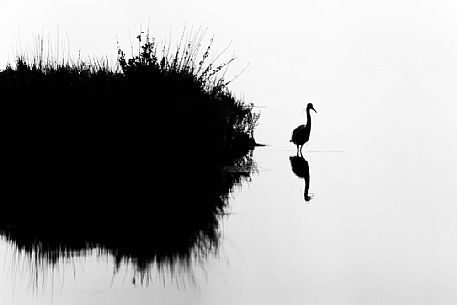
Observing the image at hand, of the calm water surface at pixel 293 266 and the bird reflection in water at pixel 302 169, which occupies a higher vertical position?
the bird reflection in water at pixel 302 169

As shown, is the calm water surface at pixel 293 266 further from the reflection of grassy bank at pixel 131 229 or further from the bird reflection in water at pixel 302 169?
the bird reflection in water at pixel 302 169

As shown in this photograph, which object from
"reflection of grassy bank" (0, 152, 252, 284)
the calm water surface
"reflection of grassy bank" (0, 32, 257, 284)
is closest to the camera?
the calm water surface

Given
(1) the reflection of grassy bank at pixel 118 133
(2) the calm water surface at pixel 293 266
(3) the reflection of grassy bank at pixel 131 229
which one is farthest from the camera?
(1) the reflection of grassy bank at pixel 118 133

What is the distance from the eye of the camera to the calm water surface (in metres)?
7.50

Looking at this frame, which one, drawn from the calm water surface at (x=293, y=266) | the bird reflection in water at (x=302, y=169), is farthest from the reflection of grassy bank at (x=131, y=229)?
the bird reflection in water at (x=302, y=169)

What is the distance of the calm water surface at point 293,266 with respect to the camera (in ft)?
24.6

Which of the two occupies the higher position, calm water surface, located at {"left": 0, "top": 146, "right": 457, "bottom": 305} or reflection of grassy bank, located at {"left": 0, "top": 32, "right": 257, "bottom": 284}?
reflection of grassy bank, located at {"left": 0, "top": 32, "right": 257, "bottom": 284}

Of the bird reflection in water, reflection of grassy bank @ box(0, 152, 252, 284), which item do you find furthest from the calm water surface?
the bird reflection in water

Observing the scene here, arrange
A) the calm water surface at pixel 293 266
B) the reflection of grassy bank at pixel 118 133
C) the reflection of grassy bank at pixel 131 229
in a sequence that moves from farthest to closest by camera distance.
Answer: the reflection of grassy bank at pixel 118 133 → the reflection of grassy bank at pixel 131 229 → the calm water surface at pixel 293 266

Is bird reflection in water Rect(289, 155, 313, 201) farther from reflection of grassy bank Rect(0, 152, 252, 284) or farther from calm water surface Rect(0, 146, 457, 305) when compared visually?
reflection of grassy bank Rect(0, 152, 252, 284)

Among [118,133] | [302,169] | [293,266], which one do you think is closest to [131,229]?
[293,266]

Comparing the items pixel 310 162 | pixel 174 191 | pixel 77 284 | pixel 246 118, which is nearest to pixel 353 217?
pixel 174 191

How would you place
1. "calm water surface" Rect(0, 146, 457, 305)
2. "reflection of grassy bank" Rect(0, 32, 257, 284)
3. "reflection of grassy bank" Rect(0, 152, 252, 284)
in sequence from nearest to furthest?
"calm water surface" Rect(0, 146, 457, 305) → "reflection of grassy bank" Rect(0, 152, 252, 284) → "reflection of grassy bank" Rect(0, 32, 257, 284)

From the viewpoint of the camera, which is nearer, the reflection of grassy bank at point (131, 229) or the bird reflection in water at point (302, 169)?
the reflection of grassy bank at point (131, 229)
